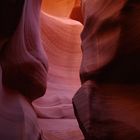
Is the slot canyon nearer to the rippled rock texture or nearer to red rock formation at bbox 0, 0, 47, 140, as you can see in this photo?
red rock formation at bbox 0, 0, 47, 140

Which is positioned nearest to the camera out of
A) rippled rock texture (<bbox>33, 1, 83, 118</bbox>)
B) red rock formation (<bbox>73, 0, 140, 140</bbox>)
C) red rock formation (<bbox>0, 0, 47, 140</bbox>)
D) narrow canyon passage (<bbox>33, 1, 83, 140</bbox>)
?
red rock formation (<bbox>73, 0, 140, 140</bbox>)

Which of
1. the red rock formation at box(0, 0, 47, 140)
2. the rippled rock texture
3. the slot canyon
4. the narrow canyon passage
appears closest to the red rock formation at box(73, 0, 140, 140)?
the slot canyon

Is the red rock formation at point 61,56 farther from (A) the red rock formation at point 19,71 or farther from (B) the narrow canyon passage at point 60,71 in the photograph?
(A) the red rock formation at point 19,71

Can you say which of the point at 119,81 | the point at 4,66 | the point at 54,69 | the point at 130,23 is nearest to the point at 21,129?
the point at 4,66

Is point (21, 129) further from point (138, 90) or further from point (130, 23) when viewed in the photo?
point (130, 23)

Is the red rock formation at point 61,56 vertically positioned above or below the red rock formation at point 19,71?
below

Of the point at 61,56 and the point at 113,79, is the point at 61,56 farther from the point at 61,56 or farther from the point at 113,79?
the point at 113,79

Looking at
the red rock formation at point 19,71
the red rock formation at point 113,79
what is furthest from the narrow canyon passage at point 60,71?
the red rock formation at point 113,79

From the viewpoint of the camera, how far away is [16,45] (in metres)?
1.57

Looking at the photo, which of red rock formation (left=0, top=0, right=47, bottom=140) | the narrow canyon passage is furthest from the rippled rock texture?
red rock formation (left=0, top=0, right=47, bottom=140)

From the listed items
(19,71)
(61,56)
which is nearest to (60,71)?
(61,56)

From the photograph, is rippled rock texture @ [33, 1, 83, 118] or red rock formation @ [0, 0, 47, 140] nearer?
red rock formation @ [0, 0, 47, 140]

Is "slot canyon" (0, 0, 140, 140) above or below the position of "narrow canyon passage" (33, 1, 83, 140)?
above

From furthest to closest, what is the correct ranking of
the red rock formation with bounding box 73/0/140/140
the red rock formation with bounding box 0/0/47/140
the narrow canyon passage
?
1. the narrow canyon passage
2. the red rock formation with bounding box 0/0/47/140
3. the red rock formation with bounding box 73/0/140/140
